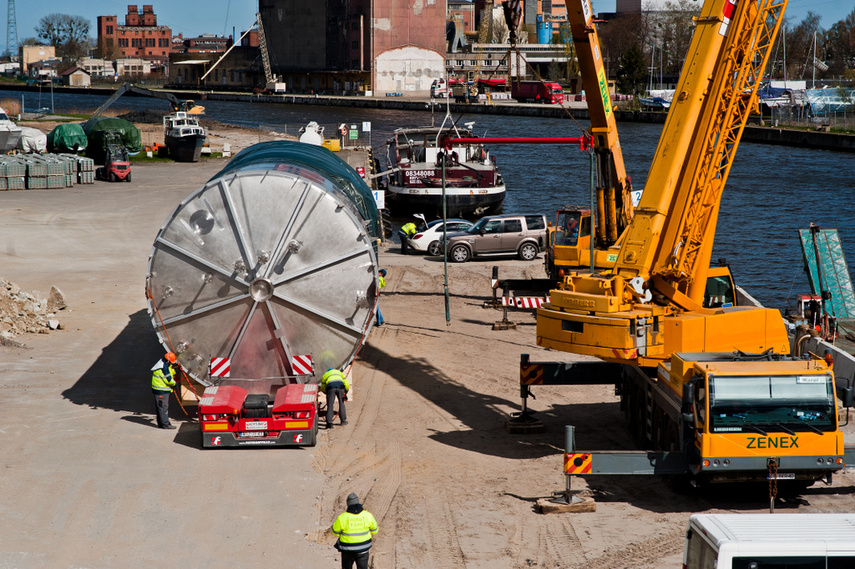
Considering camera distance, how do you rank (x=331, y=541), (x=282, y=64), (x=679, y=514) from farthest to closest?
(x=282, y=64) → (x=679, y=514) → (x=331, y=541)

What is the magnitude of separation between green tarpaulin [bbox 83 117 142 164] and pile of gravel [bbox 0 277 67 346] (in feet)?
132

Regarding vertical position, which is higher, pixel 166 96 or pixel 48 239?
pixel 166 96

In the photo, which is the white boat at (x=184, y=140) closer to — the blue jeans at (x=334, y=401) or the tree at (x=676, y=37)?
the blue jeans at (x=334, y=401)

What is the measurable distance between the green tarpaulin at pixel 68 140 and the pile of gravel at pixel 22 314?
4055 centimetres

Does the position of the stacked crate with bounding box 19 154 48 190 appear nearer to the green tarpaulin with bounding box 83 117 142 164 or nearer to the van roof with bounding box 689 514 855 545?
the green tarpaulin with bounding box 83 117 142 164

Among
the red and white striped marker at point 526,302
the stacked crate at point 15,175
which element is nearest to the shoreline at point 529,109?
the red and white striped marker at point 526,302

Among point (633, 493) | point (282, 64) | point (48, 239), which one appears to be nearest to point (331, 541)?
point (633, 493)

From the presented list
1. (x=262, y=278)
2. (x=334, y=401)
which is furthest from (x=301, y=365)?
(x=262, y=278)

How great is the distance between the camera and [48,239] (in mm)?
35938

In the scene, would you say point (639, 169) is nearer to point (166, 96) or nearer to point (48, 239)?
point (166, 96)

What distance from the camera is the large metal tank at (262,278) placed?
16734mm

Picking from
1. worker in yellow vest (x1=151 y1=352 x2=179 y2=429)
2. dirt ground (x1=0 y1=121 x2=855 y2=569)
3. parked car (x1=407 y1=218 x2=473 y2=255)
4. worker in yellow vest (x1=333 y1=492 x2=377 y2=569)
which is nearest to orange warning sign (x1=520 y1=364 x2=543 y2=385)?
dirt ground (x1=0 y1=121 x2=855 y2=569)

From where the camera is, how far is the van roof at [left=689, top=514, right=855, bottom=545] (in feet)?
29.0

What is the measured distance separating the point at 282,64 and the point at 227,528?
18113cm
